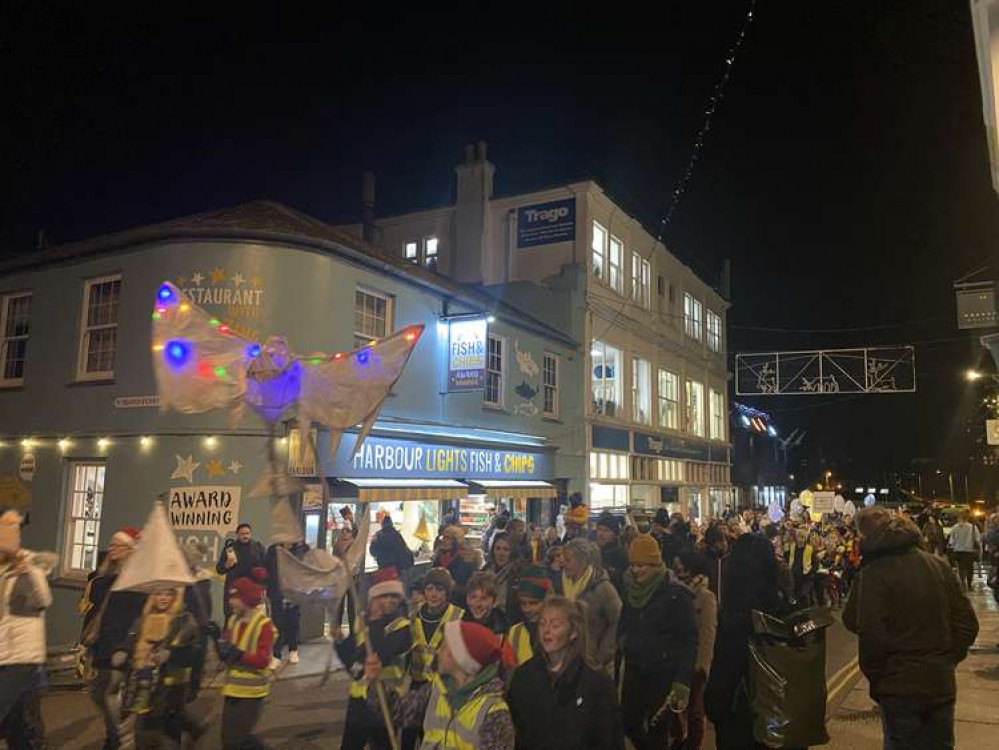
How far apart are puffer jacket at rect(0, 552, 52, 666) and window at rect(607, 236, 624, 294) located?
19023mm

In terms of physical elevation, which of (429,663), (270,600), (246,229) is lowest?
Result: (270,600)

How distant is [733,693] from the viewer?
5.39 meters

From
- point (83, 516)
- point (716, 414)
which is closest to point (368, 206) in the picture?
point (83, 516)

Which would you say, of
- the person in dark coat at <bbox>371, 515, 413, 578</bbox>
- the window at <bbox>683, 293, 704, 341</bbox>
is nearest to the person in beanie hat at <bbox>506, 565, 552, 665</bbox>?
the person in dark coat at <bbox>371, 515, 413, 578</bbox>

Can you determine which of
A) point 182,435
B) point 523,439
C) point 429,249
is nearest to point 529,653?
point 182,435

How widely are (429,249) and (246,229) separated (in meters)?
12.1

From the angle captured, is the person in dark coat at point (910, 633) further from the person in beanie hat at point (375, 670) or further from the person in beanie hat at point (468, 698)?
the person in beanie hat at point (375, 670)

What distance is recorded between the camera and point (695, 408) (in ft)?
100.0

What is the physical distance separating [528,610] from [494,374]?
12423 millimetres

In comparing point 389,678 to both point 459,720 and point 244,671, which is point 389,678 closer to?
point 244,671

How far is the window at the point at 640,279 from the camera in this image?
24594 mm

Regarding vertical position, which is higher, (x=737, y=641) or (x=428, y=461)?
(x=428, y=461)

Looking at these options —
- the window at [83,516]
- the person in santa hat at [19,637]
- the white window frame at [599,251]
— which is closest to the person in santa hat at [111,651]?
the person in santa hat at [19,637]

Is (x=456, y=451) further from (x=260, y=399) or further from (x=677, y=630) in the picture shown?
(x=677, y=630)
